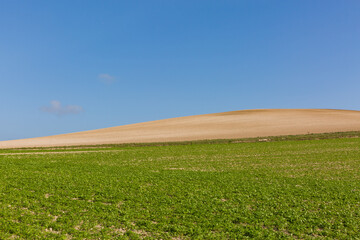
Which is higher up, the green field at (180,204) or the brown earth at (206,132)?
the brown earth at (206,132)

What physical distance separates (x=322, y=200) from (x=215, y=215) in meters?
4.86

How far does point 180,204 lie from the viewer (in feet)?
33.3

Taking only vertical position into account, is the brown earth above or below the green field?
above

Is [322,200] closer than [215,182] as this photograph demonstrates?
Yes

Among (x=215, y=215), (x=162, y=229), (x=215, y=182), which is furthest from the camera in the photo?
(x=215, y=182)

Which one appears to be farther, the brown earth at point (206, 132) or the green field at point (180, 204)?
the brown earth at point (206, 132)

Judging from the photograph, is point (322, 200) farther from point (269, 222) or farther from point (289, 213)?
point (269, 222)

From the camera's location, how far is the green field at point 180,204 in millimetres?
7874

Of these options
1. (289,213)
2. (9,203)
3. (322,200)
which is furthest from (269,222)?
(9,203)

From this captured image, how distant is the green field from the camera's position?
7.87 m

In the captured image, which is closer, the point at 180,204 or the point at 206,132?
the point at 180,204

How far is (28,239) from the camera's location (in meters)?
7.32

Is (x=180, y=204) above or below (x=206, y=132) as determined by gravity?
below

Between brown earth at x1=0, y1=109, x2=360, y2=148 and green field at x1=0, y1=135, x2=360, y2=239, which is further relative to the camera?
brown earth at x1=0, y1=109, x2=360, y2=148
